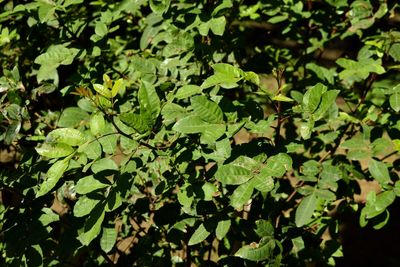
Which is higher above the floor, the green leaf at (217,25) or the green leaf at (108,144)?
the green leaf at (217,25)

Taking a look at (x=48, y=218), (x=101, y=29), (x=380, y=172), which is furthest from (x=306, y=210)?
(x=101, y=29)

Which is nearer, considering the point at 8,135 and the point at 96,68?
the point at 8,135

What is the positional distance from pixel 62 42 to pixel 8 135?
549 millimetres

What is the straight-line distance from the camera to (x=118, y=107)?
1.68 m

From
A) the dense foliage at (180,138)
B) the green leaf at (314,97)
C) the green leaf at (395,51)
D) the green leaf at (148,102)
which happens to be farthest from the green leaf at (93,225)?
the green leaf at (395,51)

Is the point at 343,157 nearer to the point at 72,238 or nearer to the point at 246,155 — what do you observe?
the point at 246,155

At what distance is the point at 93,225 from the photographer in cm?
129

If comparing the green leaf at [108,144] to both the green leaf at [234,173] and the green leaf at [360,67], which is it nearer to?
the green leaf at [234,173]

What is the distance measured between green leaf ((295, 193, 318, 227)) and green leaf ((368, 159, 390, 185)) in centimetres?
25

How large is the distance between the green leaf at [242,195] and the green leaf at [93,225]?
0.40m

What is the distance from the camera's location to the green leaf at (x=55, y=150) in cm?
118

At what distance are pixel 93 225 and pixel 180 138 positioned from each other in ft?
1.31

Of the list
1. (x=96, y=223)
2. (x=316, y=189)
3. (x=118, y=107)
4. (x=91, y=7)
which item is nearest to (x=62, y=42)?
(x=118, y=107)

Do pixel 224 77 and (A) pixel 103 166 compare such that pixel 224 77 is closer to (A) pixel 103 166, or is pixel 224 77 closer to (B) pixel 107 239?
(A) pixel 103 166
